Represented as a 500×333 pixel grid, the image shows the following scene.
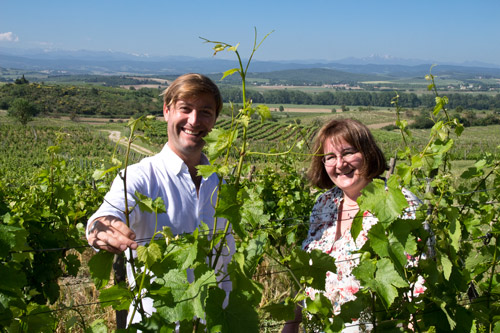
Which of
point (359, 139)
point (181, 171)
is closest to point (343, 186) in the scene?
point (359, 139)

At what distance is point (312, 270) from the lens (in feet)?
4.82

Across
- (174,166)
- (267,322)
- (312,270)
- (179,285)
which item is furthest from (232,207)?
(267,322)

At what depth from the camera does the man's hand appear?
130 cm

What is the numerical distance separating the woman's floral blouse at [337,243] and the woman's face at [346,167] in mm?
150

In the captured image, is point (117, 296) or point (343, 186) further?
point (343, 186)

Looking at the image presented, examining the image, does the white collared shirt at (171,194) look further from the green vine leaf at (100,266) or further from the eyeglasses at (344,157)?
the eyeglasses at (344,157)

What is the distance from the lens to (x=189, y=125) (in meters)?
2.08

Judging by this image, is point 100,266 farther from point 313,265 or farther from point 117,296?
point 313,265

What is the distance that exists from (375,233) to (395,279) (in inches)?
6.2

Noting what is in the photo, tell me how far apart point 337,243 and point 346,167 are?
14.7 inches

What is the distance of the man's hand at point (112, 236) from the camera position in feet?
4.28

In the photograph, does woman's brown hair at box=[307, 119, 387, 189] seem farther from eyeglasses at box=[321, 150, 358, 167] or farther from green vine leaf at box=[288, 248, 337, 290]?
green vine leaf at box=[288, 248, 337, 290]

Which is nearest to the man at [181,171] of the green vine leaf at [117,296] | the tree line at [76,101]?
the green vine leaf at [117,296]

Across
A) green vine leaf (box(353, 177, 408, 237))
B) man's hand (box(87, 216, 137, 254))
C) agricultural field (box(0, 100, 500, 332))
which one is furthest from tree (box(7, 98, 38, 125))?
green vine leaf (box(353, 177, 408, 237))
